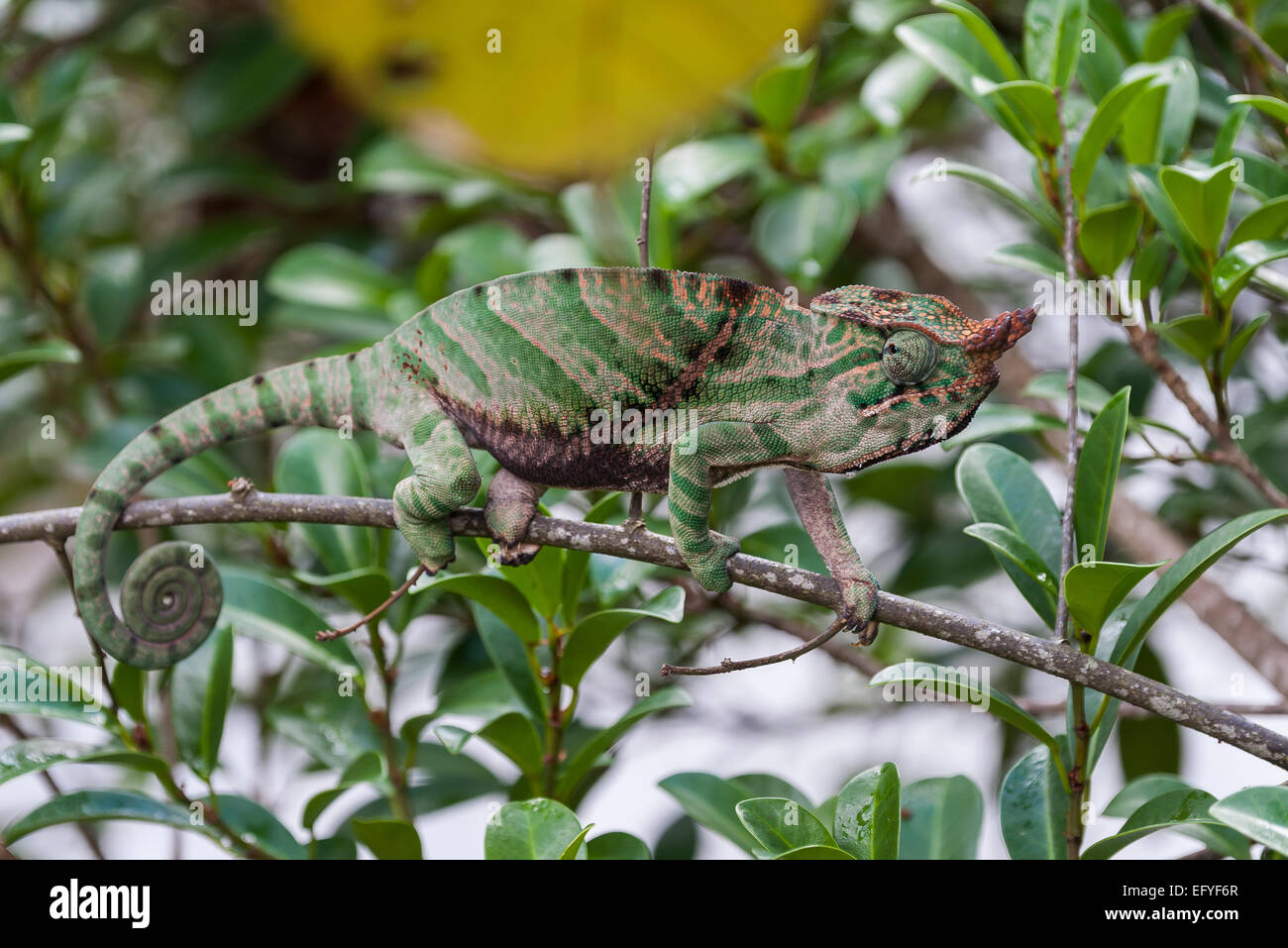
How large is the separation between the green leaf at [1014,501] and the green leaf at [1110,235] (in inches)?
11.8

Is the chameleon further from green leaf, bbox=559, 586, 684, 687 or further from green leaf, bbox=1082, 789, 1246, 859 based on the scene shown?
green leaf, bbox=1082, 789, 1246, 859

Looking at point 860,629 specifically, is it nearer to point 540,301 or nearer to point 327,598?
point 540,301

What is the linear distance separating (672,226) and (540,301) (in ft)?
2.77

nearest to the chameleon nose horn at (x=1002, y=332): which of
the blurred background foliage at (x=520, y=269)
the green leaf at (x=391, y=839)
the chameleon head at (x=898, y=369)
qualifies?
the chameleon head at (x=898, y=369)

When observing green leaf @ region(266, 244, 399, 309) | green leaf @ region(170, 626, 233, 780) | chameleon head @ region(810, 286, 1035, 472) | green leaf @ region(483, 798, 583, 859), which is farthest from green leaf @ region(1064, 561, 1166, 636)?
green leaf @ region(266, 244, 399, 309)

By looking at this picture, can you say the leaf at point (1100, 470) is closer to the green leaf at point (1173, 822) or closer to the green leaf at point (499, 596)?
the green leaf at point (1173, 822)

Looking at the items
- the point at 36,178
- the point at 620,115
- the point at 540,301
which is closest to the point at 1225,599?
the point at 540,301

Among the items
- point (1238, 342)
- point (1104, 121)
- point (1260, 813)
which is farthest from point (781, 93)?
point (1260, 813)

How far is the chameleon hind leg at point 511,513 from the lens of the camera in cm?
125

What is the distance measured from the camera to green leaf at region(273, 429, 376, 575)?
68.4 inches

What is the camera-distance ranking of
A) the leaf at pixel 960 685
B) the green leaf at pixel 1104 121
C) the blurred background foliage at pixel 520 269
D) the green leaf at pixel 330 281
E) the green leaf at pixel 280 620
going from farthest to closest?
the green leaf at pixel 330 281 → the green leaf at pixel 280 620 → the blurred background foliage at pixel 520 269 → the green leaf at pixel 1104 121 → the leaf at pixel 960 685

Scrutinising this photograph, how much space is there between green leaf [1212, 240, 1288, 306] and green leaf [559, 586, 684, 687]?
0.80m

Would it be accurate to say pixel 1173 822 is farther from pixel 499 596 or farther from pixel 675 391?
pixel 499 596

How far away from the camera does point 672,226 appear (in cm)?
202
